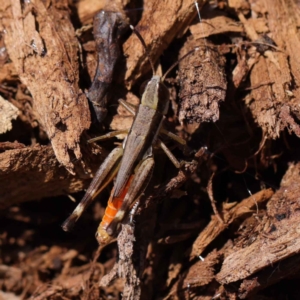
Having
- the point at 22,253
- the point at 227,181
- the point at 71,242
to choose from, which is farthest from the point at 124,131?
the point at 22,253

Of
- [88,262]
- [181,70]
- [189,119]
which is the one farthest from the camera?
[88,262]

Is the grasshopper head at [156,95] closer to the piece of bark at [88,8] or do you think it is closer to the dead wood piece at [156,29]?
the dead wood piece at [156,29]

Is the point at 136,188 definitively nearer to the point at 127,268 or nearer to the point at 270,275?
the point at 127,268

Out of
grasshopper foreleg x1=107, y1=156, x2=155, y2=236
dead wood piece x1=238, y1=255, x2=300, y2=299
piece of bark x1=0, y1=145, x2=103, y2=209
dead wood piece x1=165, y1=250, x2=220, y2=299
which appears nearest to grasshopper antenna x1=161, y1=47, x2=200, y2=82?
grasshopper foreleg x1=107, y1=156, x2=155, y2=236

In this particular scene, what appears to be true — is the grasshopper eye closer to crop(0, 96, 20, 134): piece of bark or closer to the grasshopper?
the grasshopper

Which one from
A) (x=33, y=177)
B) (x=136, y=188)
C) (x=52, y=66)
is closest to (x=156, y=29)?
(x=52, y=66)

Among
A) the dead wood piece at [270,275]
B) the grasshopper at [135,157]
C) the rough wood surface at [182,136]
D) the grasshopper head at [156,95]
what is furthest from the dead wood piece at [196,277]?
the grasshopper head at [156,95]

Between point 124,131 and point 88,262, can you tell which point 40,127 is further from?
point 88,262
